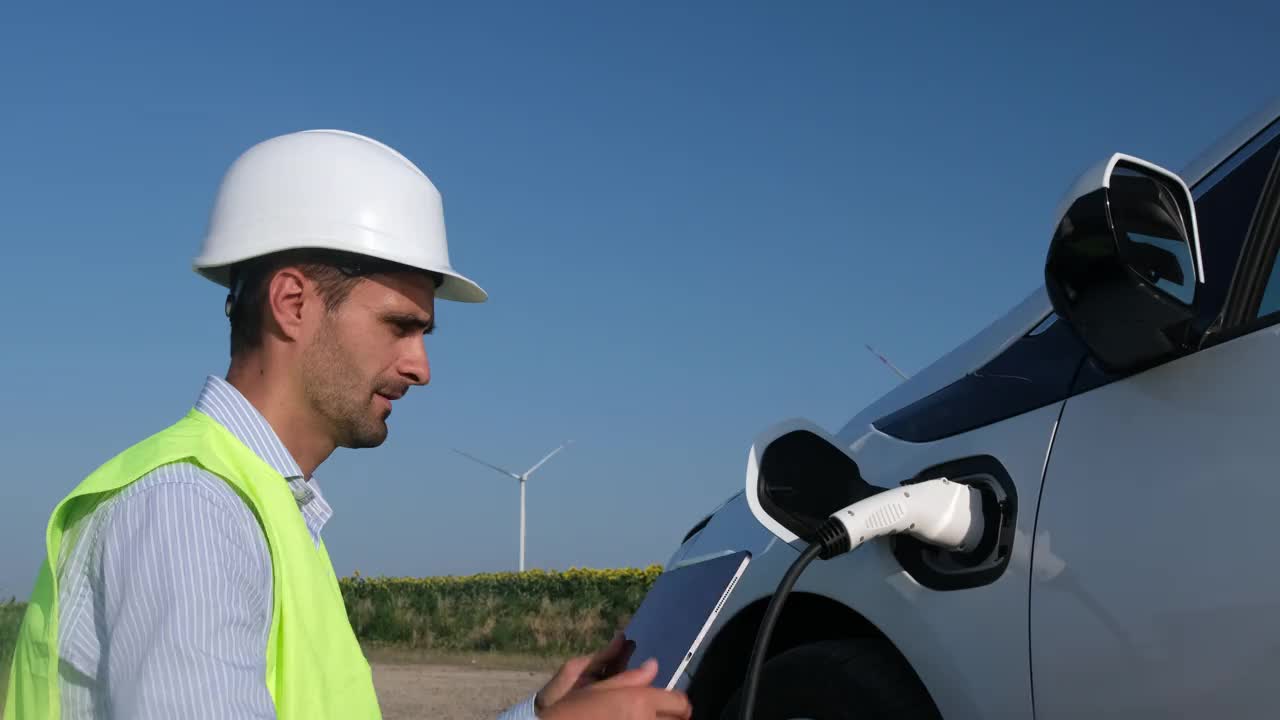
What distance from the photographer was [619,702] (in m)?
1.67

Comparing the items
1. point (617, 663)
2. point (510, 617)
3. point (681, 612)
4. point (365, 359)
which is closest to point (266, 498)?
point (365, 359)

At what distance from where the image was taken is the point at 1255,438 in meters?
1.82

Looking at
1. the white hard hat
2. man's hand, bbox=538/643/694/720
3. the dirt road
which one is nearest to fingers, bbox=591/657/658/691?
man's hand, bbox=538/643/694/720

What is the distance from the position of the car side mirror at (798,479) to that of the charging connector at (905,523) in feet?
0.72

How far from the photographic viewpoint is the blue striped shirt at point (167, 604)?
1.45 metres

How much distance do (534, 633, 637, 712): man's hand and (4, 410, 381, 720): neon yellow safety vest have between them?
30 centimetres

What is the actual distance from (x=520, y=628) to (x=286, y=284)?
19.9 meters

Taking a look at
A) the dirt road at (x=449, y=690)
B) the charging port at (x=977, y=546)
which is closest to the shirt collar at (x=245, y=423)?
the charging port at (x=977, y=546)

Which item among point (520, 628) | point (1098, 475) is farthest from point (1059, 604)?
point (520, 628)

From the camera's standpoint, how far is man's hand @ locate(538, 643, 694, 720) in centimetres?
166

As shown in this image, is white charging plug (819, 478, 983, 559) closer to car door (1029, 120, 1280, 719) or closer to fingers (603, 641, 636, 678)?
car door (1029, 120, 1280, 719)

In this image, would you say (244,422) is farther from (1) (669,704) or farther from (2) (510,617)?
(2) (510,617)

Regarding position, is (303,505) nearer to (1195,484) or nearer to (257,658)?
(257,658)

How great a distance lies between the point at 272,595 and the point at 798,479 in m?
1.22
